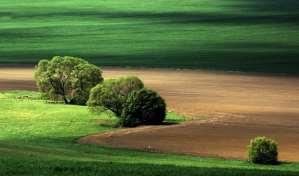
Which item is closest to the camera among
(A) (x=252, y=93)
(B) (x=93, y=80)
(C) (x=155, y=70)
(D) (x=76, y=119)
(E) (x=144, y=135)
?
(E) (x=144, y=135)

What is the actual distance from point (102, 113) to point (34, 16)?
68.5 metres

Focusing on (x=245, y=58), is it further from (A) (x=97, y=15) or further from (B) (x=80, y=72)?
(A) (x=97, y=15)

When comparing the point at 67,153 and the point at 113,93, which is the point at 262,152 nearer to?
the point at 67,153

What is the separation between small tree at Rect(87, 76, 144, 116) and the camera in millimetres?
41156

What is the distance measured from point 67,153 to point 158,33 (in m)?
66.2

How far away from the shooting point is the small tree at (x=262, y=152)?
30.3 meters

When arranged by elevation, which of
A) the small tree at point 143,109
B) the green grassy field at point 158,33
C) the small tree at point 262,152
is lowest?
the small tree at point 262,152

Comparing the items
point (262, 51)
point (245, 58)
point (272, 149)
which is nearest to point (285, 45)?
point (262, 51)

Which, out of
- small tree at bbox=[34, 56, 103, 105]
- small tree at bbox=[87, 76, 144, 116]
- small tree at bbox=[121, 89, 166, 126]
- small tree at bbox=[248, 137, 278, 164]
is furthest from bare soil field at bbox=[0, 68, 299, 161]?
small tree at bbox=[34, 56, 103, 105]

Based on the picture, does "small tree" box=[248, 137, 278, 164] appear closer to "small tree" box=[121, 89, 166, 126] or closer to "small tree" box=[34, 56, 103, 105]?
"small tree" box=[121, 89, 166, 126]

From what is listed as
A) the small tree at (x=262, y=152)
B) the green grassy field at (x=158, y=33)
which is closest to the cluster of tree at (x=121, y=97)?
the small tree at (x=262, y=152)

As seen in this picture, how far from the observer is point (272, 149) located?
30.1 metres

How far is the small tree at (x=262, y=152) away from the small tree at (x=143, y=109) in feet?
32.6

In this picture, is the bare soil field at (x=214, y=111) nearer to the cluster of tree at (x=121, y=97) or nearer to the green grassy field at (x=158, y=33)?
the cluster of tree at (x=121, y=97)
